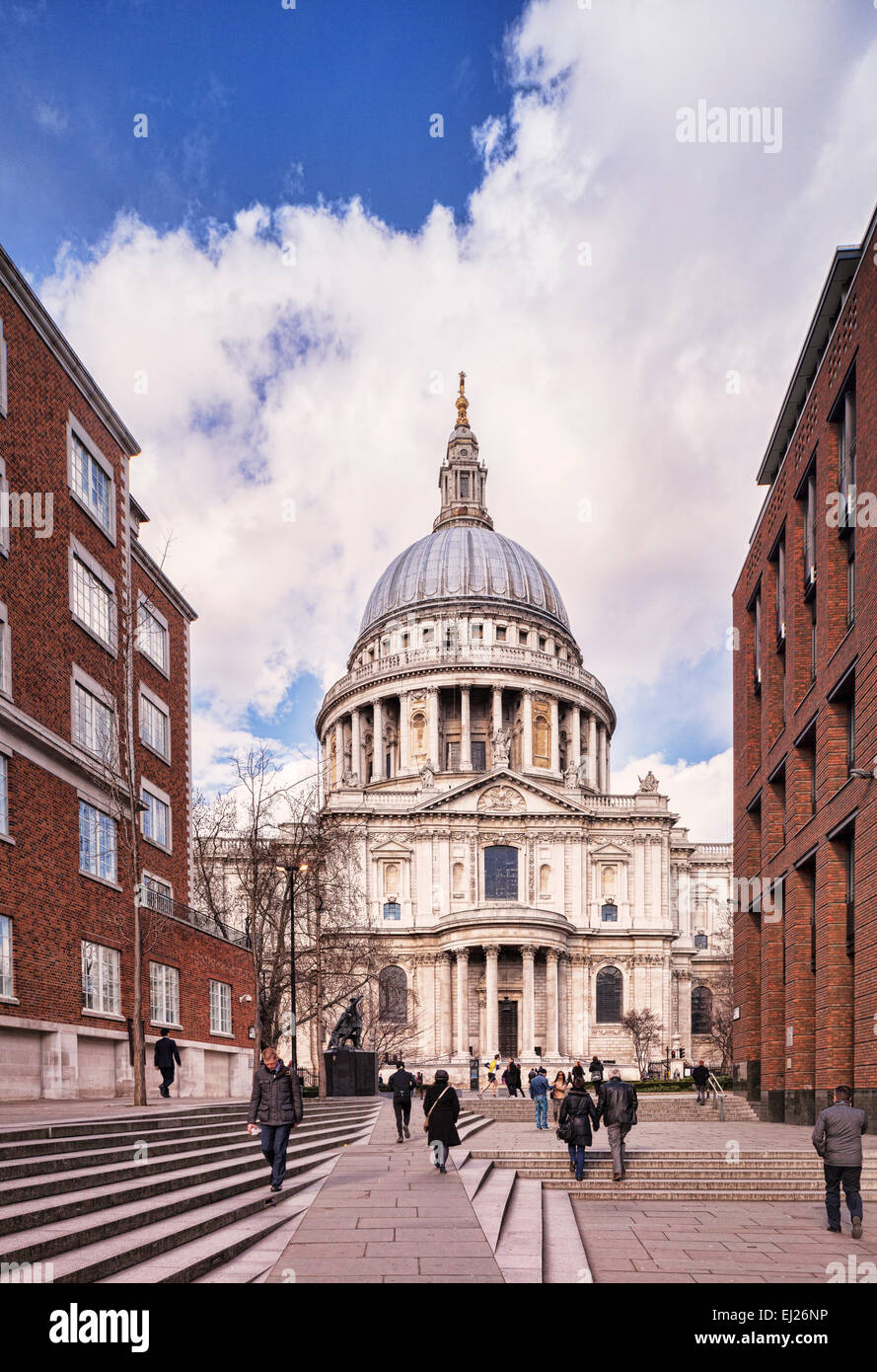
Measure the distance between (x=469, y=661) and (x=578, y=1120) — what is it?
7971cm

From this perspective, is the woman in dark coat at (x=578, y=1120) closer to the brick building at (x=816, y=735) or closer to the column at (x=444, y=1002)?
the brick building at (x=816, y=735)

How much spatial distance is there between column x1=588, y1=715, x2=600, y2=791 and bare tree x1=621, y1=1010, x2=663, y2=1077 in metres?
26.0

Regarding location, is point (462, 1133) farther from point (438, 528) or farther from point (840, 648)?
point (438, 528)

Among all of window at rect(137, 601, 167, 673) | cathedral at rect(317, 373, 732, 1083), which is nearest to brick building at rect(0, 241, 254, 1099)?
window at rect(137, 601, 167, 673)

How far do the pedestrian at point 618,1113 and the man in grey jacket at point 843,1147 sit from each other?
177 inches

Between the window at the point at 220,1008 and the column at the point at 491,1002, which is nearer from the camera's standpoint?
the window at the point at 220,1008

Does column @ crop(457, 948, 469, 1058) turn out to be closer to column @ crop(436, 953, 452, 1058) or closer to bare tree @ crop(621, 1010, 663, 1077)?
column @ crop(436, 953, 452, 1058)

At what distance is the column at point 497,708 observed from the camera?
9694 cm

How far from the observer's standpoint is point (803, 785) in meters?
32.8

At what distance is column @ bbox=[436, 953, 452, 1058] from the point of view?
258 ft

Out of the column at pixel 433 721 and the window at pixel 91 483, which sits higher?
the window at pixel 91 483

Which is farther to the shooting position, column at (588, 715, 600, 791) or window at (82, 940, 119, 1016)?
column at (588, 715, 600, 791)

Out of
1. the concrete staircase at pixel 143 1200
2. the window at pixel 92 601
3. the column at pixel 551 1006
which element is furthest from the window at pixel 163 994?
the column at pixel 551 1006

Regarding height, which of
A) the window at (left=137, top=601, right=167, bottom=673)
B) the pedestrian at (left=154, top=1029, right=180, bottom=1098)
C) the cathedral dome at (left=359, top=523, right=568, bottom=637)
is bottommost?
the pedestrian at (left=154, top=1029, right=180, bottom=1098)
